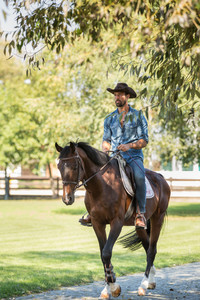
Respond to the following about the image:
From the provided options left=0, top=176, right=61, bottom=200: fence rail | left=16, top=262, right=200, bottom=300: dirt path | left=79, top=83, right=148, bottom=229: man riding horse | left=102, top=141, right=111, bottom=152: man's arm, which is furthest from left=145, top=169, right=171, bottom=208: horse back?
left=0, top=176, right=61, bottom=200: fence rail

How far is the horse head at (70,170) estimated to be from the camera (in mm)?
6973

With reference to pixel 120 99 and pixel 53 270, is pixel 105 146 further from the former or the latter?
pixel 53 270

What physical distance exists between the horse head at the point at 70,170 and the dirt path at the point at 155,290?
191 cm

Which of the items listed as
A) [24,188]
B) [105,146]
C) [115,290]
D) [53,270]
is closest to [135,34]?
[105,146]

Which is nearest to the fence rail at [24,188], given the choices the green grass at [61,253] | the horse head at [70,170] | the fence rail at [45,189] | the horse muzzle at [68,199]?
the fence rail at [45,189]

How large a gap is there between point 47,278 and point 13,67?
222ft

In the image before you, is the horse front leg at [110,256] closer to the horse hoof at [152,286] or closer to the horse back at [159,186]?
the horse hoof at [152,286]

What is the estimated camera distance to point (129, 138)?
8.33 meters

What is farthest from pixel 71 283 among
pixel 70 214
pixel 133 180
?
pixel 70 214

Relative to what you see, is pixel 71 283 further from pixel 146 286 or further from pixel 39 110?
pixel 39 110

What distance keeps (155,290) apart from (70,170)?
2831mm

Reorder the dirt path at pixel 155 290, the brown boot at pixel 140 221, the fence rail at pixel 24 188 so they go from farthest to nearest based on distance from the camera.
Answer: the fence rail at pixel 24 188 < the brown boot at pixel 140 221 < the dirt path at pixel 155 290

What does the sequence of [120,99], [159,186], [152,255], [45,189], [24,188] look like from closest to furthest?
[120,99] → [152,255] → [159,186] → [24,188] → [45,189]

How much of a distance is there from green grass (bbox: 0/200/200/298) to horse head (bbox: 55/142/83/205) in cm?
236
